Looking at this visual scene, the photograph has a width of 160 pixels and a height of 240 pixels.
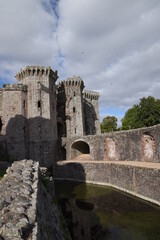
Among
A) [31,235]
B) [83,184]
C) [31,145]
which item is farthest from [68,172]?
[31,235]

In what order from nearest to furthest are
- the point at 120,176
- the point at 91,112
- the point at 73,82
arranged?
the point at 120,176
the point at 73,82
the point at 91,112

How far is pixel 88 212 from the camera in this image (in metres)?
11.0

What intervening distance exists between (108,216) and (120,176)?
536cm

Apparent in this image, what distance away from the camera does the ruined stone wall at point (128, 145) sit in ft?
55.0

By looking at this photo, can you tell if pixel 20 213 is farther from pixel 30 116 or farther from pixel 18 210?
pixel 30 116

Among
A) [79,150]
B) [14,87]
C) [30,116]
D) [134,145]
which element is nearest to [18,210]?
[134,145]

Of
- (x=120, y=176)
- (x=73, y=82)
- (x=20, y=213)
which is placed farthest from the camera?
(x=73, y=82)

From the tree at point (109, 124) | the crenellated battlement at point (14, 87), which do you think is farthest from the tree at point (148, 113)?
the crenellated battlement at point (14, 87)

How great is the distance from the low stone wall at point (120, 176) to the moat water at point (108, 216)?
706 millimetres

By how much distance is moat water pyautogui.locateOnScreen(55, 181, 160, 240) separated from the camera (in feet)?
27.5

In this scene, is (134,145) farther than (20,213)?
Yes

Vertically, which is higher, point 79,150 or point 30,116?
point 30,116

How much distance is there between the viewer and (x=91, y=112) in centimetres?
3816

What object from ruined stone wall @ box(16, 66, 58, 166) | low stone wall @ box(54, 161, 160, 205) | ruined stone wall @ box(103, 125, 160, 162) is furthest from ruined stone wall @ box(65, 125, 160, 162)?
ruined stone wall @ box(16, 66, 58, 166)
